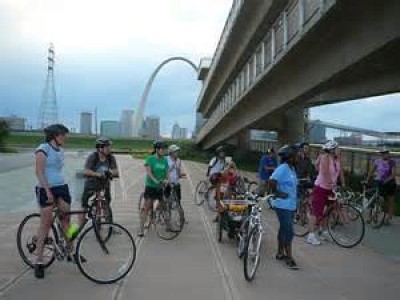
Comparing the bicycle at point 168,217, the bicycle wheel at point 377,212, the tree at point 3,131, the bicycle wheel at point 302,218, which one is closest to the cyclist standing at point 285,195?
the bicycle at point 168,217

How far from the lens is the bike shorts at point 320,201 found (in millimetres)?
12984

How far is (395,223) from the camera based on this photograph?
16.7 meters

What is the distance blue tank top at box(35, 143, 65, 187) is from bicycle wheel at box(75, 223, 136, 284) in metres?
0.81

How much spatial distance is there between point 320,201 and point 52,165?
17.5 feet

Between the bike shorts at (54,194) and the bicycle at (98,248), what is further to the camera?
the bike shorts at (54,194)

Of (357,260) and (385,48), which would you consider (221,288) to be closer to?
(357,260)

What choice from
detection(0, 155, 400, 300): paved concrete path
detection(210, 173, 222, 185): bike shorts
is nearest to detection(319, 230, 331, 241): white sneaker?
detection(0, 155, 400, 300): paved concrete path

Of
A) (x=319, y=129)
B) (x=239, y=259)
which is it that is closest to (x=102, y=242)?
(x=239, y=259)

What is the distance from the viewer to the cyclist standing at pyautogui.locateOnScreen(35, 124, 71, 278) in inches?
360

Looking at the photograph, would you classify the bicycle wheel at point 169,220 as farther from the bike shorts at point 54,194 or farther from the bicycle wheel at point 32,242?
the bike shorts at point 54,194

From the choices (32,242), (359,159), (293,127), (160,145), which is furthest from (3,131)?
(32,242)

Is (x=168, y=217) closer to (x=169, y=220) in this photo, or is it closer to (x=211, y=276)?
(x=169, y=220)

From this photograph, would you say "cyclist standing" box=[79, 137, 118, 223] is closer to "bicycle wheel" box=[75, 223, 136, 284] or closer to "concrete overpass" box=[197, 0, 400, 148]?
"bicycle wheel" box=[75, 223, 136, 284]

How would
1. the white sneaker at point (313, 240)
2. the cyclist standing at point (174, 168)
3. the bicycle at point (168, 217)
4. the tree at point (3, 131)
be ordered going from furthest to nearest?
1. the tree at point (3, 131)
2. the cyclist standing at point (174, 168)
3. the bicycle at point (168, 217)
4. the white sneaker at point (313, 240)
